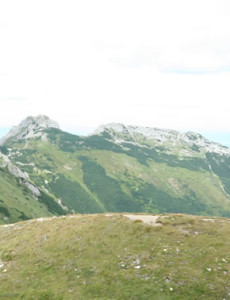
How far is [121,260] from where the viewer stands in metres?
27.6

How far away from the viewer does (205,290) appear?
68.9 ft

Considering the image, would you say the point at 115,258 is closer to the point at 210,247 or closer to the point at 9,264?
the point at 210,247

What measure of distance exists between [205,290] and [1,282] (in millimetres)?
21902

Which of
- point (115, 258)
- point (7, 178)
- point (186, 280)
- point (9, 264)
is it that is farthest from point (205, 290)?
point (7, 178)

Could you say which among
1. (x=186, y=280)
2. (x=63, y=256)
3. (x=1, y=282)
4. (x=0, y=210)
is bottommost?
(x=0, y=210)

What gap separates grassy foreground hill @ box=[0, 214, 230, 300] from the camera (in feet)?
74.0

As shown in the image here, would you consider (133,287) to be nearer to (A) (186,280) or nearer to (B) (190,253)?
(A) (186,280)

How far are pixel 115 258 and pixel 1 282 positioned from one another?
43.2 feet

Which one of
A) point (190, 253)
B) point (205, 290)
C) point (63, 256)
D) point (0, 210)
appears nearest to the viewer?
point (205, 290)

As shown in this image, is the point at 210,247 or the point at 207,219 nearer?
the point at 210,247

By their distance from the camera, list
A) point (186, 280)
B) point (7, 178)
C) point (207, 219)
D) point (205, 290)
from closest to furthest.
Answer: point (205, 290) → point (186, 280) → point (207, 219) → point (7, 178)

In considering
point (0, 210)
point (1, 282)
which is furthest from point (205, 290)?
point (0, 210)

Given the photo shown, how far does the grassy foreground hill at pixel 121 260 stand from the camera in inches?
888

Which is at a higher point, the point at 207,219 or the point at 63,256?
the point at 207,219
